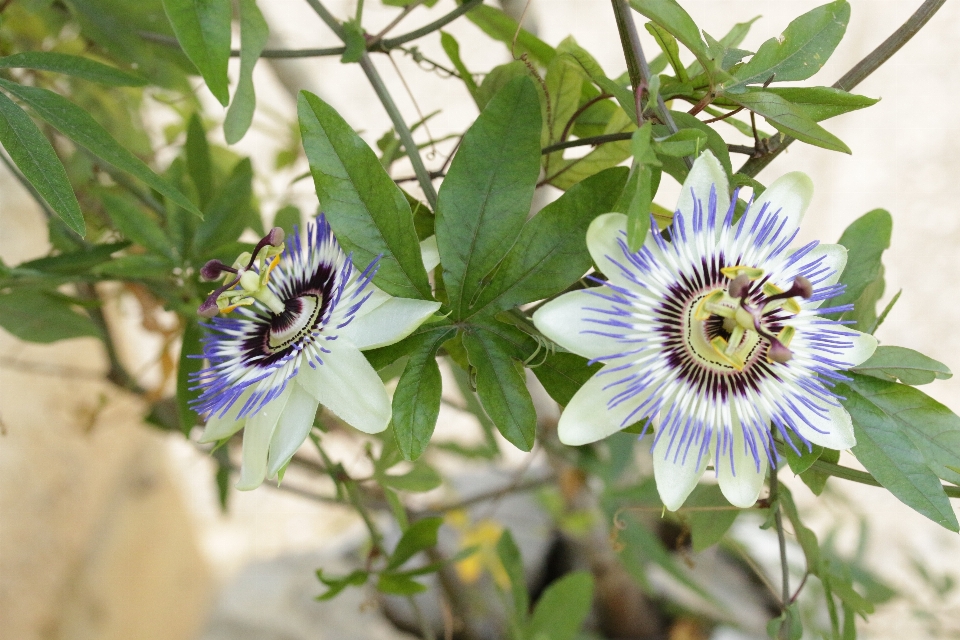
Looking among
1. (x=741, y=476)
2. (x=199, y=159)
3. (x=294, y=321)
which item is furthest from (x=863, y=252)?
(x=199, y=159)

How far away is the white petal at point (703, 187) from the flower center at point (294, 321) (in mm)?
251

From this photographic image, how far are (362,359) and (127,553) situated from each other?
1785mm

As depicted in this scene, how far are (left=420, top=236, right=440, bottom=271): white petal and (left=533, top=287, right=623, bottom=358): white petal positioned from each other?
113mm

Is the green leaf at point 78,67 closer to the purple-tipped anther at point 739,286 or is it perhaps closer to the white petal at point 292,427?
the white petal at point 292,427

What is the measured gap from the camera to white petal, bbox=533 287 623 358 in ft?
1.52

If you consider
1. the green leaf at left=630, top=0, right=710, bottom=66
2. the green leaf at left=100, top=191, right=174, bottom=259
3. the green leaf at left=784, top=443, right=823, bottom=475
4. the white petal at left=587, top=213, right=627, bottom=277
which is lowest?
the green leaf at left=100, top=191, right=174, bottom=259

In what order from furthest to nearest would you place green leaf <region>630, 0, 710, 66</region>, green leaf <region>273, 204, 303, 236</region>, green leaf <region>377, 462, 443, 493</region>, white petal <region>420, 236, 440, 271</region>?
green leaf <region>273, 204, 303, 236</region>
green leaf <region>377, 462, 443, 493</region>
white petal <region>420, 236, 440, 271</region>
green leaf <region>630, 0, 710, 66</region>

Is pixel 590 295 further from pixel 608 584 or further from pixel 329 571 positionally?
pixel 329 571

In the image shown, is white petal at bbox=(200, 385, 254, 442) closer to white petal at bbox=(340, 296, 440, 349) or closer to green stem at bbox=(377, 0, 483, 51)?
white petal at bbox=(340, 296, 440, 349)

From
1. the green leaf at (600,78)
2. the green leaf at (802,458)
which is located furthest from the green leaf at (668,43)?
the green leaf at (802,458)

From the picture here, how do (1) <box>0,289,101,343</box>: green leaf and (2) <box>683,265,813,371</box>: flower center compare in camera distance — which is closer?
(2) <box>683,265,813,371</box>: flower center

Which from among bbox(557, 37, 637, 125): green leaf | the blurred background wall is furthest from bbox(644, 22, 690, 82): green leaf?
the blurred background wall

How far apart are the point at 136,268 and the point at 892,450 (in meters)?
0.66

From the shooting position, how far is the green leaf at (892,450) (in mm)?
513
